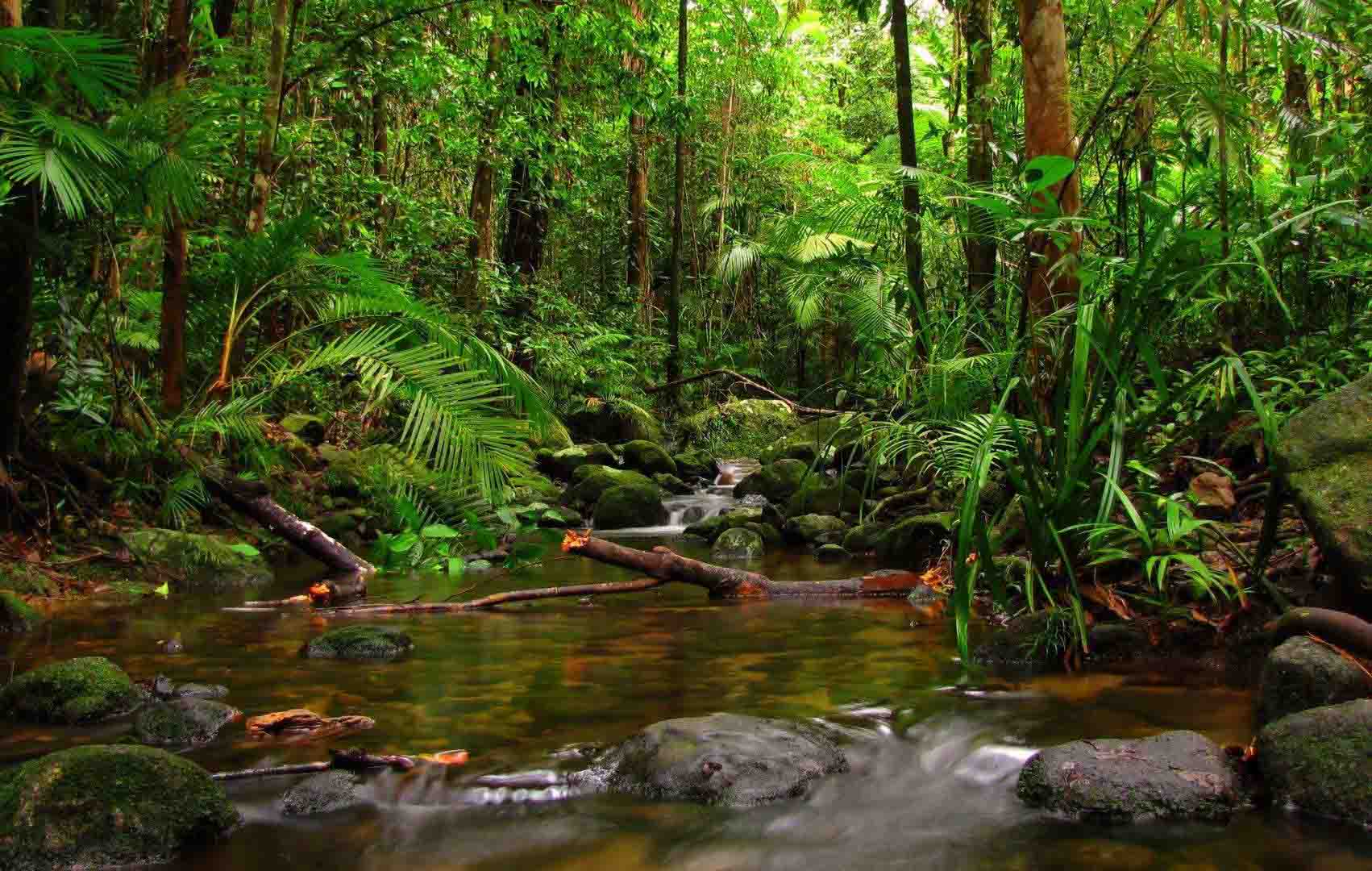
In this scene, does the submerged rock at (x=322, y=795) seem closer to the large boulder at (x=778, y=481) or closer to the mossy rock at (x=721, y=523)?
the mossy rock at (x=721, y=523)

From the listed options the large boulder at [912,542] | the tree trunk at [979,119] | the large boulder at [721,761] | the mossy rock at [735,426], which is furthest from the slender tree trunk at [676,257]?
the large boulder at [721,761]

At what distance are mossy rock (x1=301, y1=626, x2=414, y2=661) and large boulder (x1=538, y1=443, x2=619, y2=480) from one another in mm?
8306

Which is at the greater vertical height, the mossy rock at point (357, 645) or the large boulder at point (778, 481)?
the large boulder at point (778, 481)

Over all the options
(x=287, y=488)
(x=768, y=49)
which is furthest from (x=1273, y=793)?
(x=768, y=49)

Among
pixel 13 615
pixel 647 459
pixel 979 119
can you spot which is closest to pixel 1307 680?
pixel 13 615

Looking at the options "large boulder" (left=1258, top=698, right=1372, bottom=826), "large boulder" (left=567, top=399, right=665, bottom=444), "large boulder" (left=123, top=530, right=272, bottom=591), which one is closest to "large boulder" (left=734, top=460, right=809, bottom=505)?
"large boulder" (left=567, top=399, right=665, bottom=444)

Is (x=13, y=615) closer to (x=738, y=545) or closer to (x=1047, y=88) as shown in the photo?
(x=738, y=545)

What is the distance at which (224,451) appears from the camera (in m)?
6.01

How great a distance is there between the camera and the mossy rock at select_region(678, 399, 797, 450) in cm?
1642

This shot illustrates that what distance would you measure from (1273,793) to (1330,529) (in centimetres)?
115

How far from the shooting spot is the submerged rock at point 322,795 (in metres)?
2.68

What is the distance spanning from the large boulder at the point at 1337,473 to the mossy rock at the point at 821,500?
19.6 feet

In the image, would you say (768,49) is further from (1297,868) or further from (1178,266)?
(1297,868)

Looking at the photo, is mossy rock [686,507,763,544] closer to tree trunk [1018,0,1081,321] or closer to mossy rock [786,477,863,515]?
mossy rock [786,477,863,515]
